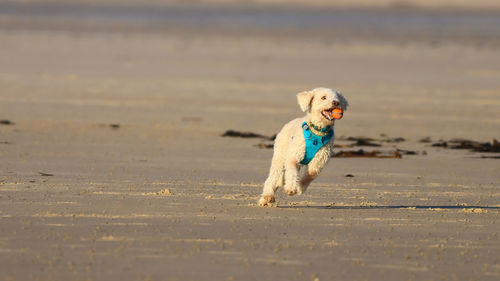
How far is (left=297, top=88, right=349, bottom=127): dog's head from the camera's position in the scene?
10172 millimetres

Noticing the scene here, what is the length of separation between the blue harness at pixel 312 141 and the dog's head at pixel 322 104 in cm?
10

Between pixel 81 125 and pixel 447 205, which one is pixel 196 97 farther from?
pixel 447 205

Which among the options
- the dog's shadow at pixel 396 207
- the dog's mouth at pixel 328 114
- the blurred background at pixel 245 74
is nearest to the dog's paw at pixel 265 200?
the dog's shadow at pixel 396 207

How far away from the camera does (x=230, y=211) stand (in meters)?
10.2

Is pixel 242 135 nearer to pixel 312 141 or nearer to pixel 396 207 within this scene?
pixel 396 207

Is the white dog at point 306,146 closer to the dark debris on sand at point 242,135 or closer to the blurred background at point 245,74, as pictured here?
the dark debris on sand at point 242,135

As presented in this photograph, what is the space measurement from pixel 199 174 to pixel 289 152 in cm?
272

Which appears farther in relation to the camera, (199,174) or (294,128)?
(199,174)

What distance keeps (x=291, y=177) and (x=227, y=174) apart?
2.96 metres

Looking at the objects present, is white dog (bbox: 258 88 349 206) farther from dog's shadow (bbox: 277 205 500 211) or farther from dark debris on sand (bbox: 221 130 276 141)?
dark debris on sand (bbox: 221 130 276 141)

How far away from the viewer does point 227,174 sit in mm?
13125

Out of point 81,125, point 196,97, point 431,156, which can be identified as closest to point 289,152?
point 431,156

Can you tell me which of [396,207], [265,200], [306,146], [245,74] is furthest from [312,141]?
[245,74]

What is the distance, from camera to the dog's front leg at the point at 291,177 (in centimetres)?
1019
